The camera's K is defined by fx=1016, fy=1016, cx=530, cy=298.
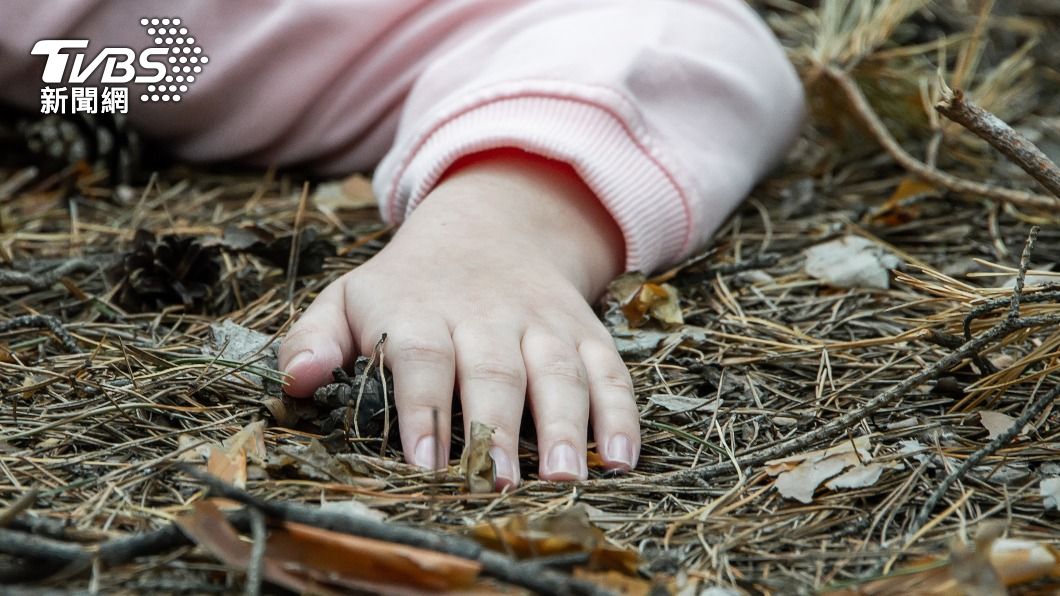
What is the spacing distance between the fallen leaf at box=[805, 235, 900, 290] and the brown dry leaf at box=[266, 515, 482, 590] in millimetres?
792

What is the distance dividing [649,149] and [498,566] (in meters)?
0.85

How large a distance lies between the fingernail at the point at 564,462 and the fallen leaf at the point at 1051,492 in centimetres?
40

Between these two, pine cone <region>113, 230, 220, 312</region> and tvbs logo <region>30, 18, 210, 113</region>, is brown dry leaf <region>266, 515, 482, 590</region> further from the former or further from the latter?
tvbs logo <region>30, 18, 210, 113</region>

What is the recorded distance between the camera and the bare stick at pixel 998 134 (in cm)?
89

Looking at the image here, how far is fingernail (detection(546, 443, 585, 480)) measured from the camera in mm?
928

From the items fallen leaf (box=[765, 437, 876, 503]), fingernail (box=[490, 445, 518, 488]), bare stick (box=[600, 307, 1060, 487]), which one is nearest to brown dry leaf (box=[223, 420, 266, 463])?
fingernail (box=[490, 445, 518, 488])

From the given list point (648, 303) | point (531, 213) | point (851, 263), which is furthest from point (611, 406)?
point (851, 263)

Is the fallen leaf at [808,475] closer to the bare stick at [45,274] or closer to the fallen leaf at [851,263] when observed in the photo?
the fallen leaf at [851,263]

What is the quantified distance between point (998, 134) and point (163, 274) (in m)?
0.94

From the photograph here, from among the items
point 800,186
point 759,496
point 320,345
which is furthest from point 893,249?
point 320,345

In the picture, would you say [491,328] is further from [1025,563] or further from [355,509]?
[1025,563]

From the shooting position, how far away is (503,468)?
0.92 m

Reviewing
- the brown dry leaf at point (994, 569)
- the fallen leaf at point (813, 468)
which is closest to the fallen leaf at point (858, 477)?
the fallen leaf at point (813, 468)

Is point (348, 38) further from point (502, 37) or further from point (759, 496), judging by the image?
point (759, 496)
